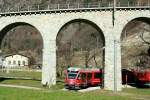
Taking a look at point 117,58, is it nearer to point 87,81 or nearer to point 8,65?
point 87,81

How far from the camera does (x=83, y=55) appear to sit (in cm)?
10269

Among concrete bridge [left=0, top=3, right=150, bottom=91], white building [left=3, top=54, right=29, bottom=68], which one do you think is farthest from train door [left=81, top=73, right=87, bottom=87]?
white building [left=3, top=54, right=29, bottom=68]

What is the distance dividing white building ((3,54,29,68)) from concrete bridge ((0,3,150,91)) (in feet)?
226

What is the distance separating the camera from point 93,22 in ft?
177

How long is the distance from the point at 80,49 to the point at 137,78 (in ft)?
174

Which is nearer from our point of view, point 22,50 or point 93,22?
point 93,22

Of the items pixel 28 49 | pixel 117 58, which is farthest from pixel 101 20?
pixel 28 49

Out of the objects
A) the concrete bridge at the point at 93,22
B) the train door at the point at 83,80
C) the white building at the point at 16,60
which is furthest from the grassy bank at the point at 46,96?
the white building at the point at 16,60

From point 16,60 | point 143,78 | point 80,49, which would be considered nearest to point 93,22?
point 143,78

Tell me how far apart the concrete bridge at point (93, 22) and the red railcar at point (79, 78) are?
5.96 ft

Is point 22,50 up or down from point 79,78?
up

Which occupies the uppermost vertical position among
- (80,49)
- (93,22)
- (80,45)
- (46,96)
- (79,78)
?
(93,22)

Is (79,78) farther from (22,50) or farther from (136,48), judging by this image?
(22,50)

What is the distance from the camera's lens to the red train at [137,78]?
188 ft
